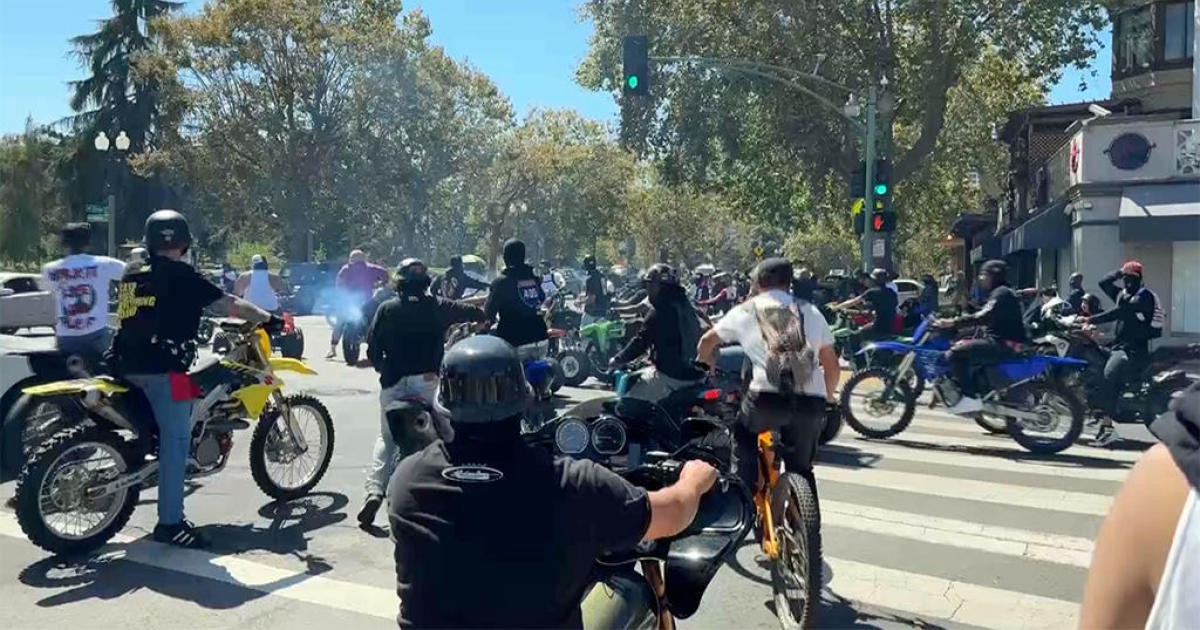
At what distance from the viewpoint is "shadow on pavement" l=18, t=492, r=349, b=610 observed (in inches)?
206

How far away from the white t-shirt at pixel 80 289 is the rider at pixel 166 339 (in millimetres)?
2011

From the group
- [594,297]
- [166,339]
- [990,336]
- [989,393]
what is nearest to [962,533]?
[989,393]

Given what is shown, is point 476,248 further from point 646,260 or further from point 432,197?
point 432,197

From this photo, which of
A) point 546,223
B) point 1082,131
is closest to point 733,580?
point 1082,131

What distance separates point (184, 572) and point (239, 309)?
61.0 inches

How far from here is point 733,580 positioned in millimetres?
5539

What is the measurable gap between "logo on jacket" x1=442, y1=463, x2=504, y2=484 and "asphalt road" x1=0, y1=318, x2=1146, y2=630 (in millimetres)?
2718

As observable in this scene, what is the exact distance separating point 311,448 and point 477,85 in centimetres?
4250

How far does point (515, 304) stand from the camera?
31.2 ft

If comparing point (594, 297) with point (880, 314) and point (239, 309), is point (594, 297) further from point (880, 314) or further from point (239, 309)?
point (239, 309)

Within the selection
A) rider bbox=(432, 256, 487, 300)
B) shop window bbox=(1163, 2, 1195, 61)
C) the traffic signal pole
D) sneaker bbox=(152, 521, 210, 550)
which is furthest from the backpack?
shop window bbox=(1163, 2, 1195, 61)

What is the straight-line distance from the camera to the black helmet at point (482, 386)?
246 centimetres

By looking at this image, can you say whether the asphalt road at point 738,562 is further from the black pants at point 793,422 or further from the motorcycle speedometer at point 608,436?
the motorcycle speedometer at point 608,436

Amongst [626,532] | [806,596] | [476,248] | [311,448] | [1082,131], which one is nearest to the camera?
[626,532]
